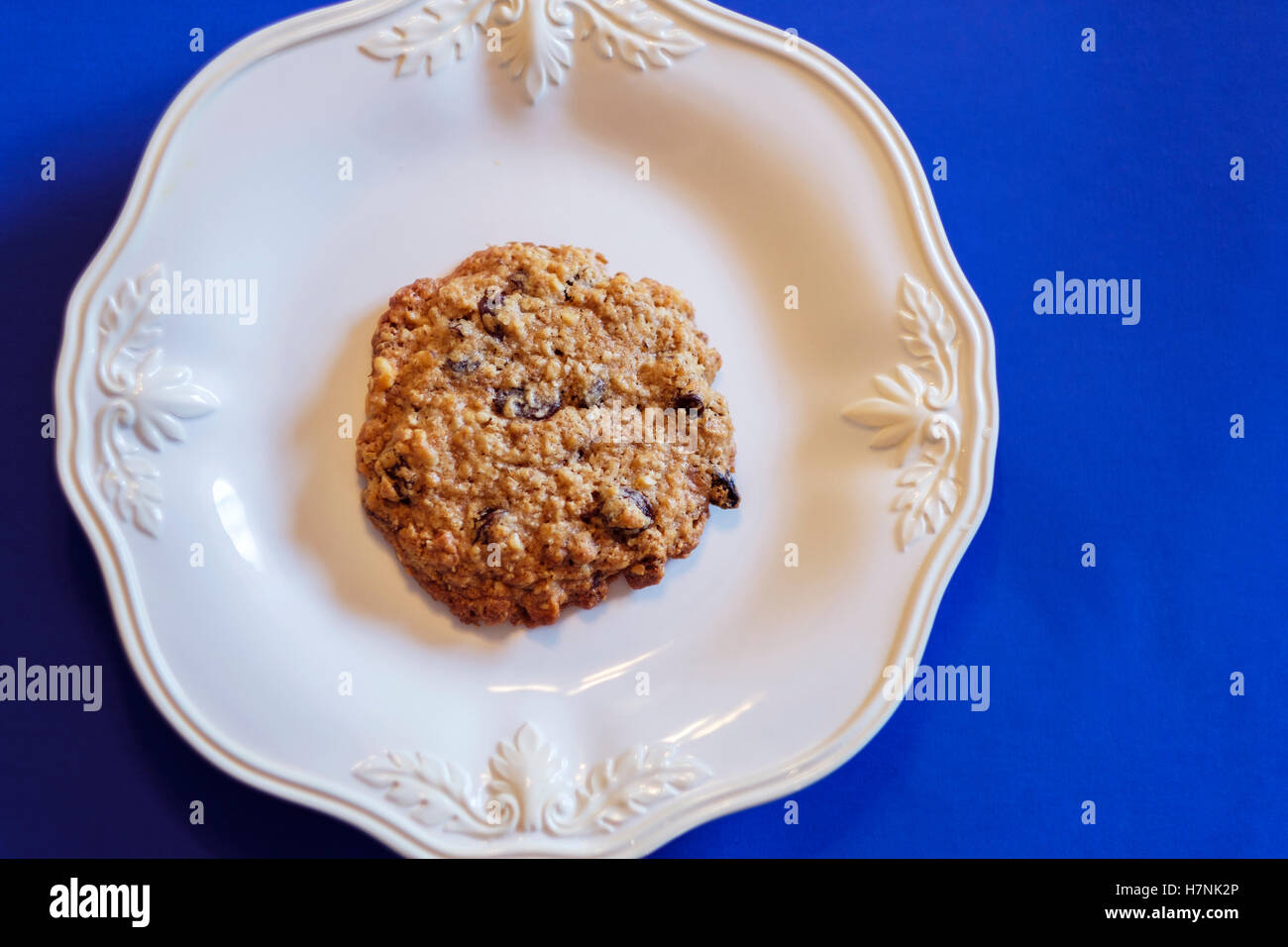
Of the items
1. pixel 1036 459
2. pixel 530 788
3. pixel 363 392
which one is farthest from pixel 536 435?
pixel 1036 459

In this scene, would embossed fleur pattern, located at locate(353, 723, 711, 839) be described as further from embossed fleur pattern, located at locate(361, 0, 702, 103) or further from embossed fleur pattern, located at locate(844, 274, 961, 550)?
embossed fleur pattern, located at locate(361, 0, 702, 103)

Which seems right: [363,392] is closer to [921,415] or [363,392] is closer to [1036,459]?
[921,415]

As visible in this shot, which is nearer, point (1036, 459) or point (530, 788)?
point (530, 788)

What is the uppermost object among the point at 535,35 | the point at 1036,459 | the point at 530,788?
the point at 535,35

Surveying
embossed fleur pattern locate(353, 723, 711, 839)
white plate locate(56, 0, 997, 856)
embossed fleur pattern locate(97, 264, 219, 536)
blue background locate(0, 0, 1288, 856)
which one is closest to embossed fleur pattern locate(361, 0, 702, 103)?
white plate locate(56, 0, 997, 856)

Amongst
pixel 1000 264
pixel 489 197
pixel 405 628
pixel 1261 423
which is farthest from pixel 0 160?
pixel 1261 423

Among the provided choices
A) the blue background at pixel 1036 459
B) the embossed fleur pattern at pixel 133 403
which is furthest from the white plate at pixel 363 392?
the blue background at pixel 1036 459

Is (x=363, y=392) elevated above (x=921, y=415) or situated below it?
above
